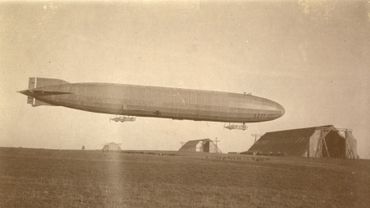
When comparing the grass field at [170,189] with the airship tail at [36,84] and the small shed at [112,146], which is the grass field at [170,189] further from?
the small shed at [112,146]


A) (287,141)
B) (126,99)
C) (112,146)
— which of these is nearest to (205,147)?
(112,146)

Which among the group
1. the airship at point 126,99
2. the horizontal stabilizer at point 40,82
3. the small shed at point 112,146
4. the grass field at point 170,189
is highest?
the horizontal stabilizer at point 40,82

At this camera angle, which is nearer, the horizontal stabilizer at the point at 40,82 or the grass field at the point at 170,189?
the grass field at the point at 170,189

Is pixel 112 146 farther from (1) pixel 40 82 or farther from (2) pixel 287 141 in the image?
(1) pixel 40 82

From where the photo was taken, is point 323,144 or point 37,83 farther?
point 323,144

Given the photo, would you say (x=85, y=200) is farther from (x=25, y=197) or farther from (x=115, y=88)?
(x=115, y=88)

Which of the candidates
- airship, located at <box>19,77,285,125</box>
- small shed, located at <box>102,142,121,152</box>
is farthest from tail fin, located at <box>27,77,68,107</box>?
small shed, located at <box>102,142,121,152</box>

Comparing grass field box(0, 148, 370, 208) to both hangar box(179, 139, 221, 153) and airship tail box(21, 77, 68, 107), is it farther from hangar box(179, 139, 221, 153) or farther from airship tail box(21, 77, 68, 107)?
hangar box(179, 139, 221, 153)

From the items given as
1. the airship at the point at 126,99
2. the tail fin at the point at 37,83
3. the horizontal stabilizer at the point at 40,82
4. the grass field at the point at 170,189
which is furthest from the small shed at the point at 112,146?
the grass field at the point at 170,189

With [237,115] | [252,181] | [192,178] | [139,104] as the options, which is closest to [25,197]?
[192,178]
